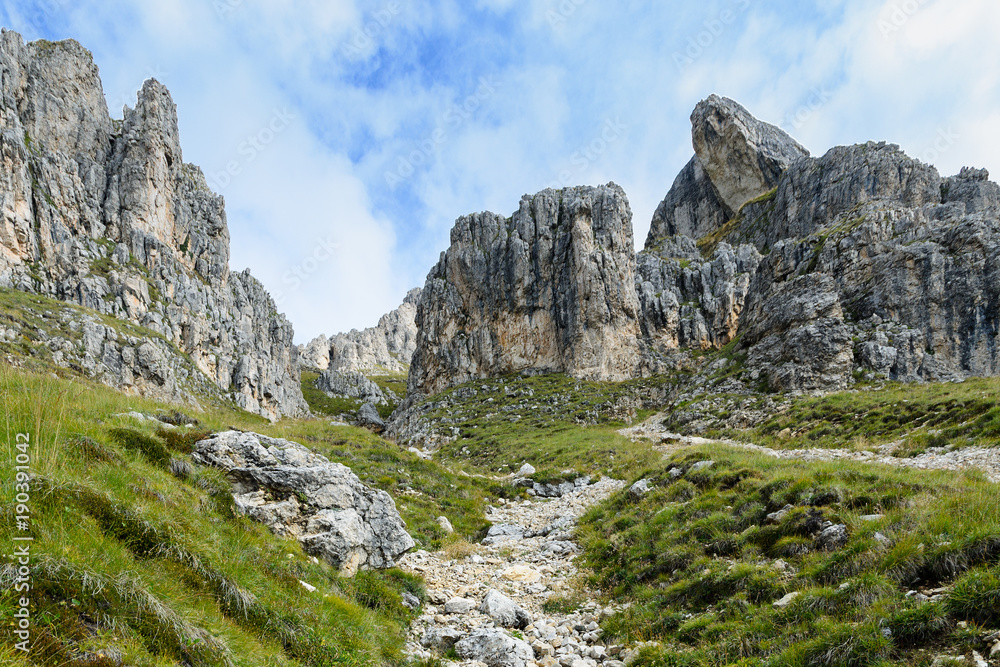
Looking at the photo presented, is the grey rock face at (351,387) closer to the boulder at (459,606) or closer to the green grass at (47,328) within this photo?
the green grass at (47,328)

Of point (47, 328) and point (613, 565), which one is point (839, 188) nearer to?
point (613, 565)

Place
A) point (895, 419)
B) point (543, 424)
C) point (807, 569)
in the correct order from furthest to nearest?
1. point (543, 424)
2. point (895, 419)
3. point (807, 569)

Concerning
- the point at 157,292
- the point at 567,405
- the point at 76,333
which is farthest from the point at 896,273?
the point at 157,292

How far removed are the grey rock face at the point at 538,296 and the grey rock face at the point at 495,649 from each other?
62.2 m

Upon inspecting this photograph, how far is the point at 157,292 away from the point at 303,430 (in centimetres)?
Result: 7696

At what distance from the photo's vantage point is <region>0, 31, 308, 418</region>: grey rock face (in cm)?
6600

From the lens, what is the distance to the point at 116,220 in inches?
3312

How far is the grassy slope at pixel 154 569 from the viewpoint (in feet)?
13.6

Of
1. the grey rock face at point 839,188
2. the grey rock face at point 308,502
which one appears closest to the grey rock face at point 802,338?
the grey rock face at point 839,188

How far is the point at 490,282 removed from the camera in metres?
81.2
